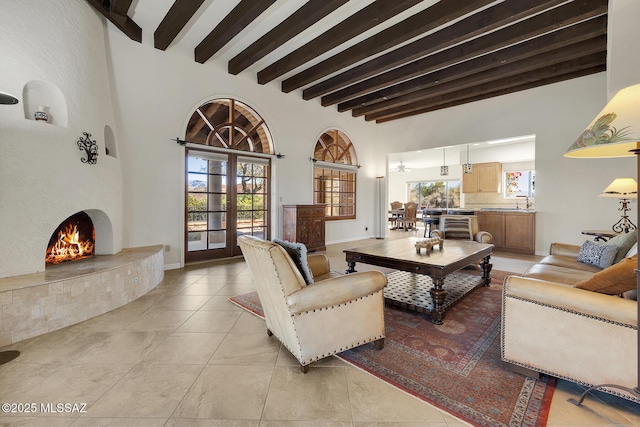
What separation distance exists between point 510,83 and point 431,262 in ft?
15.5

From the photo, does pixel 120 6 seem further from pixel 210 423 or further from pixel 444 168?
pixel 444 168

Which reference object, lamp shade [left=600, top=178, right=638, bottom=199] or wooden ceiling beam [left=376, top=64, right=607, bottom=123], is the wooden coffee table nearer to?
lamp shade [left=600, top=178, right=638, bottom=199]

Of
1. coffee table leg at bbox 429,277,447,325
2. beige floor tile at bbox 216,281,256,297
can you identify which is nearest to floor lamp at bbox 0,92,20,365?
beige floor tile at bbox 216,281,256,297

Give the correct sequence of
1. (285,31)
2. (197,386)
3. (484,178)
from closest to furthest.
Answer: (197,386), (285,31), (484,178)

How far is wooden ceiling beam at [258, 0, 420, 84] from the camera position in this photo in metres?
3.18

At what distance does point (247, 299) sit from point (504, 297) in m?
2.45

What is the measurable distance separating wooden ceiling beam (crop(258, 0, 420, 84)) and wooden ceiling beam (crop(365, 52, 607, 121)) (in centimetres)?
336

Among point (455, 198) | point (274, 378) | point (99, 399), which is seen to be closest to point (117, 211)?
point (99, 399)

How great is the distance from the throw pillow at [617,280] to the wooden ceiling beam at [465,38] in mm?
3218

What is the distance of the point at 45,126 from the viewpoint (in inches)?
99.9

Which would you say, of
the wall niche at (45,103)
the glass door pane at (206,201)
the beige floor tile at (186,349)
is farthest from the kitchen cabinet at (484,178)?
the wall niche at (45,103)

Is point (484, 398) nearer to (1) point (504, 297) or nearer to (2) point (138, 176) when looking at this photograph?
(1) point (504, 297)

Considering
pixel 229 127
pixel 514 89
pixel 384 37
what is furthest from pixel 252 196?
pixel 514 89

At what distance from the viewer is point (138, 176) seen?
4.01 meters
